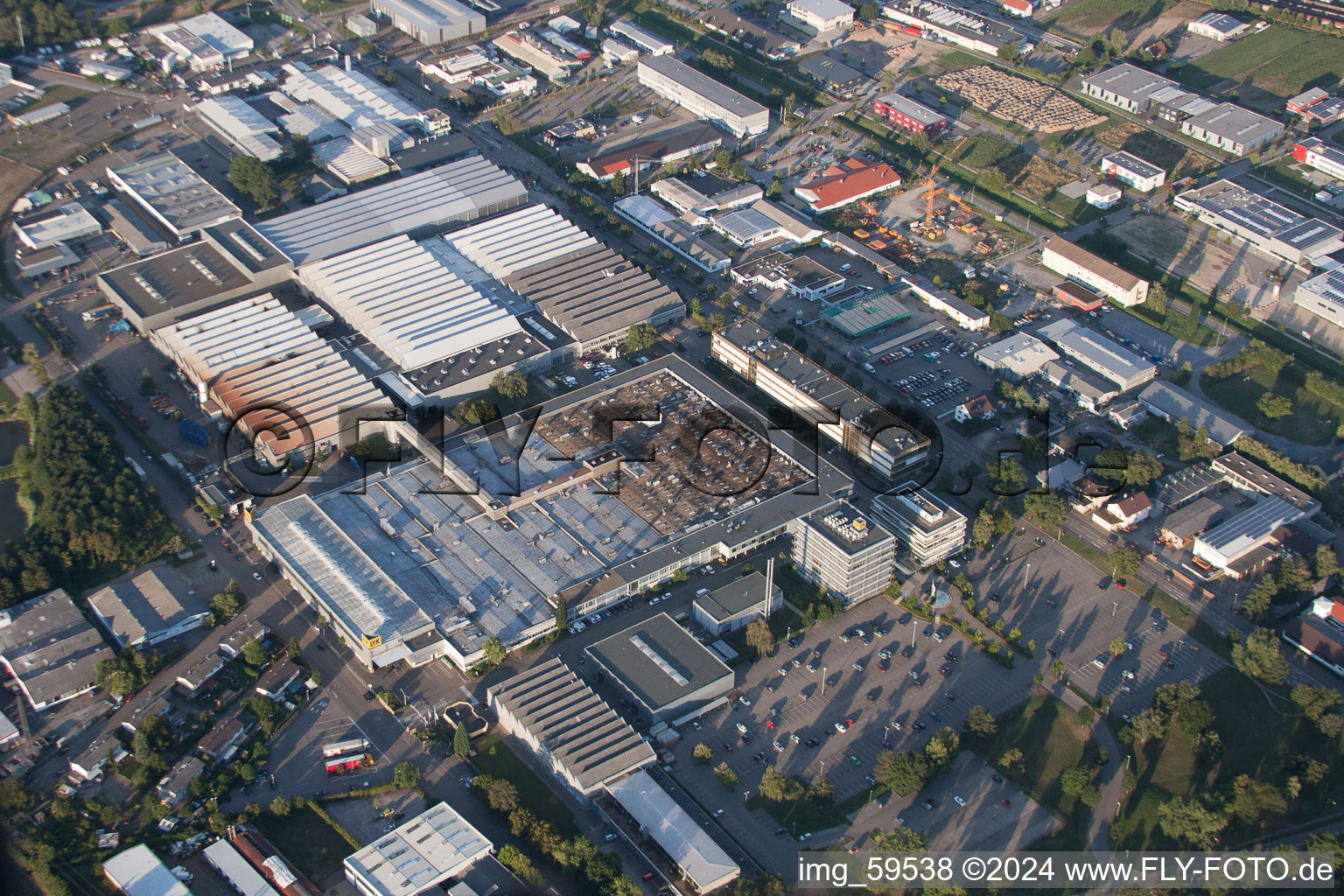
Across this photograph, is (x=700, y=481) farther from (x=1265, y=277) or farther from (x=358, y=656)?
(x=1265, y=277)

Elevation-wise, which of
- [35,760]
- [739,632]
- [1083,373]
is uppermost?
[1083,373]

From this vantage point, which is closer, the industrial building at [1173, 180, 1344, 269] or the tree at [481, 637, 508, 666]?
the tree at [481, 637, 508, 666]

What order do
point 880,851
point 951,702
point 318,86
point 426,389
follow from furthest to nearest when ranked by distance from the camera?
point 318,86
point 426,389
point 951,702
point 880,851

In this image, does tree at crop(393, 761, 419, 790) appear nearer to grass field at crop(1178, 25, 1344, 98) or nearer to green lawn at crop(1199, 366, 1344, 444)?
green lawn at crop(1199, 366, 1344, 444)

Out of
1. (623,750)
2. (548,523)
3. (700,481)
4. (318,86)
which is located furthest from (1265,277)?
(318,86)

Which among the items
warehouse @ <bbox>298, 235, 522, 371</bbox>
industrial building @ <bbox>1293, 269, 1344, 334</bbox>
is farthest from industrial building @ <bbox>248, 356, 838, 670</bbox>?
industrial building @ <bbox>1293, 269, 1344, 334</bbox>

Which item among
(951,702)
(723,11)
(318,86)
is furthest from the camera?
(723,11)

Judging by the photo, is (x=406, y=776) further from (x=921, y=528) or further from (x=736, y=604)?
(x=921, y=528)
